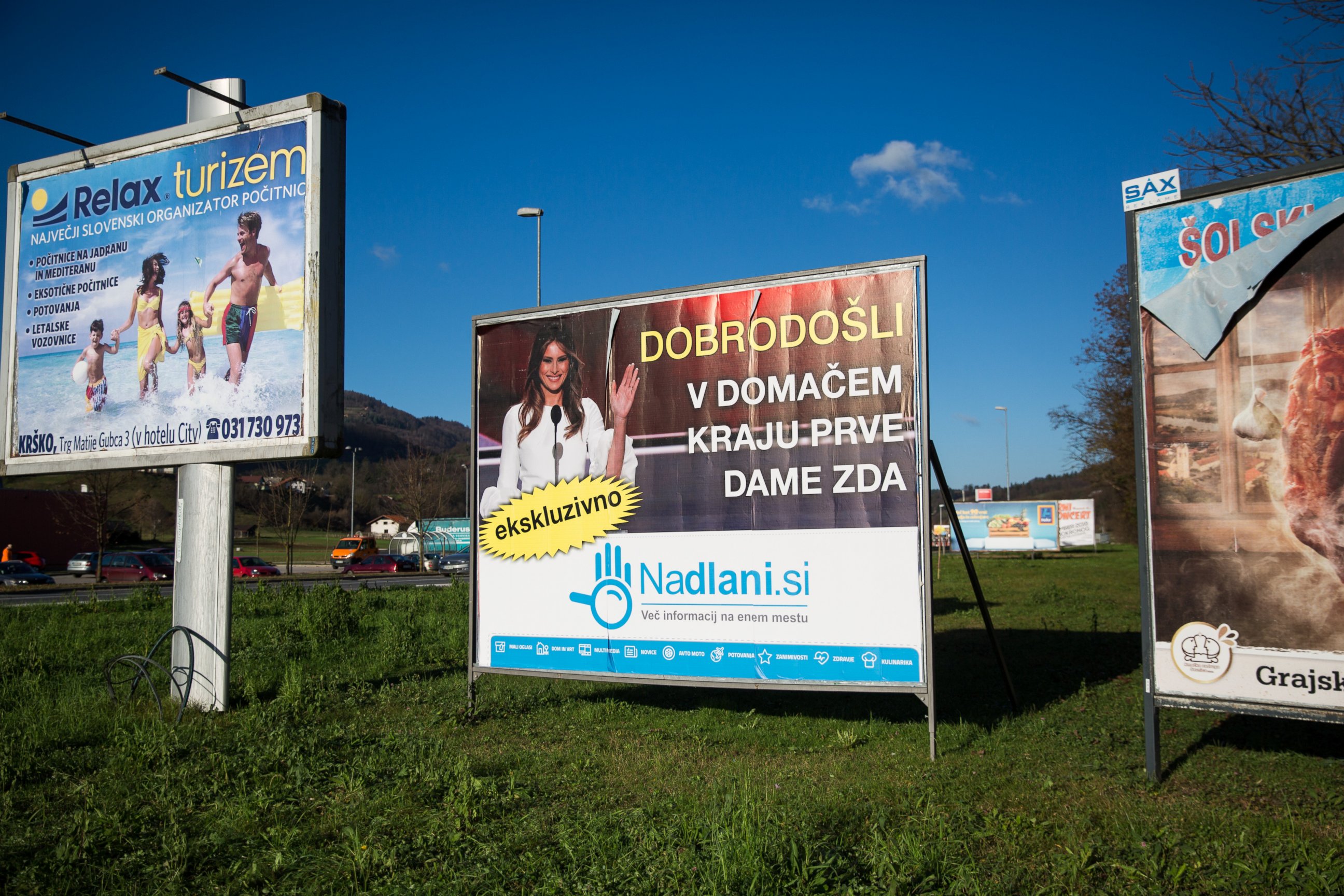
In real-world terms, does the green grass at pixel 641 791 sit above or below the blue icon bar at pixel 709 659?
below

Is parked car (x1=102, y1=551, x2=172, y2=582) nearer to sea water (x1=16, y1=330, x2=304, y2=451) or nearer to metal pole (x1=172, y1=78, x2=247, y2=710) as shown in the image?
sea water (x1=16, y1=330, x2=304, y2=451)

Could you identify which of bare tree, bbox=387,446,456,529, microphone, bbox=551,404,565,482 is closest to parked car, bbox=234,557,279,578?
bare tree, bbox=387,446,456,529

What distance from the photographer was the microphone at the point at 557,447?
29.1ft

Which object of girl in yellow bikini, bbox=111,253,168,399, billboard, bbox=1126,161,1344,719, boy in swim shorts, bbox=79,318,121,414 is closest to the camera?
billboard, bbox=1126,161,1344,719

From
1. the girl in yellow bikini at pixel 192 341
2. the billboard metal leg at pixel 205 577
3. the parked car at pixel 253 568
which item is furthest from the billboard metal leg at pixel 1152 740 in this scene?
the parked car at pixel 253 568

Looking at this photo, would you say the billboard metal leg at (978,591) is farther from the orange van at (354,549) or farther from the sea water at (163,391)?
the orange van at (354,549)

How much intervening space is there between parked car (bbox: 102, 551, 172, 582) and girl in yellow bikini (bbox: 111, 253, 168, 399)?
107ft

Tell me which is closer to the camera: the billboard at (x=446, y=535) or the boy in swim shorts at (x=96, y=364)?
the boy in swim shorts at (x=96, y=364)

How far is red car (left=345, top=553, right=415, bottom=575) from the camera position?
49312 mm

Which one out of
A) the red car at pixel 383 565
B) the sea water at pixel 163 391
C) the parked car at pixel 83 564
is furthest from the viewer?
the red car at pixel 383 565

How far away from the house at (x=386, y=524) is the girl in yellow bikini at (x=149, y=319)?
8523cm

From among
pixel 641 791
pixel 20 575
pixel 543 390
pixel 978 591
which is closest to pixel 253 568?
pixel 20 575

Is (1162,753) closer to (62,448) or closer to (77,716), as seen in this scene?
(77,716)

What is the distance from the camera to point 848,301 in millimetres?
7816
